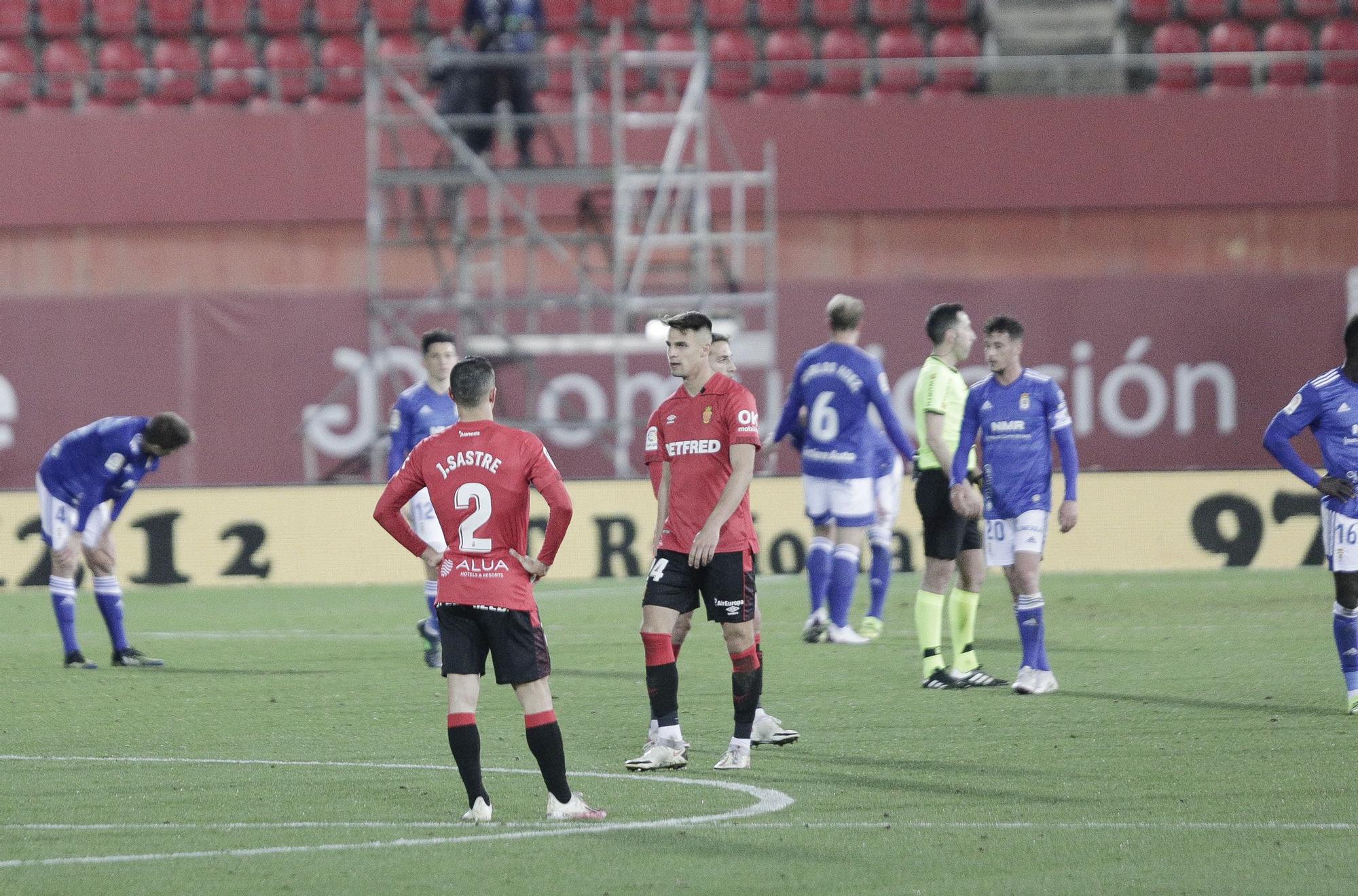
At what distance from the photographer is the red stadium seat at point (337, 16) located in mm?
24469

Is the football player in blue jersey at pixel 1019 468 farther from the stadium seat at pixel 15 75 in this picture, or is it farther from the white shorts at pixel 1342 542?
the stadium seat at pixel 15 75

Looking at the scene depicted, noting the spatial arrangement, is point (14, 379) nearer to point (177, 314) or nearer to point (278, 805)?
point (177, 314)

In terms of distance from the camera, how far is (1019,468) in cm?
1048

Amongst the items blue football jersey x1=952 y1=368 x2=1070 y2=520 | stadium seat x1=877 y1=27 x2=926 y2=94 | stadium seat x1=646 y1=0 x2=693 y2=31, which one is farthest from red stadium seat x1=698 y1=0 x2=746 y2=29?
blue football jersey x1=952 y1=368 x2=1070 y2=520

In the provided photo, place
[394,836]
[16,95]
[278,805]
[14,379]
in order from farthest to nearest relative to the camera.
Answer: [16,95], [14,379], [278,805], [394,836]

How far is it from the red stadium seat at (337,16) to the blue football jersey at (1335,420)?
16.9 meters

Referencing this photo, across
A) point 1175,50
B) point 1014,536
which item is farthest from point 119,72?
point 1014,536

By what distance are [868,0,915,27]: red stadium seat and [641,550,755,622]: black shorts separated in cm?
1686

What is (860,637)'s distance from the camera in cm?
1330

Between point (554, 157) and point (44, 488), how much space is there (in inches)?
403

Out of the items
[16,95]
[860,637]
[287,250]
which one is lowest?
[860,637]

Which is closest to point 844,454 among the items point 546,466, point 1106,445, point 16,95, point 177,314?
point 546,466

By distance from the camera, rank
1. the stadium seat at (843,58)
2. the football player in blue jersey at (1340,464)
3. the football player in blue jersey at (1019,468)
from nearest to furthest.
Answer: the football player in blue jersey at (1340,464) < the football player in blue jersey at (1019,468) < the stadium seat at (843,58)

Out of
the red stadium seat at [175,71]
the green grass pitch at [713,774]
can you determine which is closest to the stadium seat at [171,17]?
the red stadium seat at [175,71]
